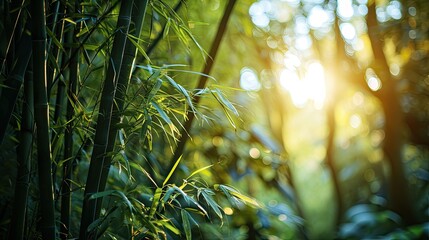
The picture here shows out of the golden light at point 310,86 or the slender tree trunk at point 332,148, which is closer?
the golden light at point 310,86

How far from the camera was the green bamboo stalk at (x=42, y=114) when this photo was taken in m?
1.01

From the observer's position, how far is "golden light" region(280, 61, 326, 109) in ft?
13.1

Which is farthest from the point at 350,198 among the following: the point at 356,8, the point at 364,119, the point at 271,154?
the point at 271,154

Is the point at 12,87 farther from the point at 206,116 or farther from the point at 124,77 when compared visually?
the point at 206,116

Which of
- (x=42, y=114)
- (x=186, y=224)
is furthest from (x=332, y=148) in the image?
(x=42, y=114)

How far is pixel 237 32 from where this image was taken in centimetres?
313

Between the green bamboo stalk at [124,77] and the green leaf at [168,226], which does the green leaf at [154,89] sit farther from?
the green leaf at [168,226]

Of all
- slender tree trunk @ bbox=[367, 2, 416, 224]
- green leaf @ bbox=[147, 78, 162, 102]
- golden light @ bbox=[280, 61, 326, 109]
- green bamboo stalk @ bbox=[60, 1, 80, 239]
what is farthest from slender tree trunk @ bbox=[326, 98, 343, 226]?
green leaf @ bbox=[147, 78, 162, 102]

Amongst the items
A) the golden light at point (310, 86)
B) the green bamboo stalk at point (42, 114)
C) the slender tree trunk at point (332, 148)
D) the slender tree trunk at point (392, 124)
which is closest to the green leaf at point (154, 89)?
the green bamboo stalk at point (42, 114)

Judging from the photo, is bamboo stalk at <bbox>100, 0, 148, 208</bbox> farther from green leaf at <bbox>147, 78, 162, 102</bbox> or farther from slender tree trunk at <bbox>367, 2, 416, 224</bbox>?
slender tree trunk at <bbox>367, 2, 416, 224</bbox>

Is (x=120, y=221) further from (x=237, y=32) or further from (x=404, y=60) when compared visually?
(x=404, y=60)

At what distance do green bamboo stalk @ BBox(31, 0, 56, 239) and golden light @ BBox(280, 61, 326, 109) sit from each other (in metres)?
2.93

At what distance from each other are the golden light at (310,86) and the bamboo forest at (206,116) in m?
0.02

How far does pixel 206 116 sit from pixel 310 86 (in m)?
3.12
